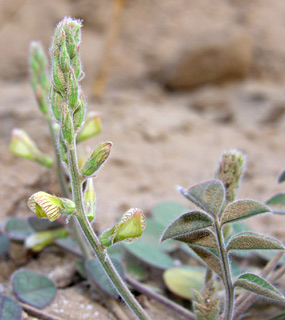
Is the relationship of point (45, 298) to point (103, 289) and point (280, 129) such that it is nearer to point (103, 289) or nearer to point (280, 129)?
point (103, 289)

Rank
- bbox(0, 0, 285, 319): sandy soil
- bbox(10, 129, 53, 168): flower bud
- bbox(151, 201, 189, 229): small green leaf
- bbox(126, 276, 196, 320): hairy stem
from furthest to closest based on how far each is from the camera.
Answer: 1. bbox(0, 0, 285, 319): sandy soil
2. bbox(151, 201, 189, 229): small green leaf
3. bbox(10, 129, 53, 168): flower bud
4. bbox(126, 276, 196, 320): hairy stem

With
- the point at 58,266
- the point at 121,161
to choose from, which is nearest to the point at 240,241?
the point at 58,266

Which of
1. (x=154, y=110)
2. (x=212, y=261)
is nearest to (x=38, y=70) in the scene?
(x=212, y=261)

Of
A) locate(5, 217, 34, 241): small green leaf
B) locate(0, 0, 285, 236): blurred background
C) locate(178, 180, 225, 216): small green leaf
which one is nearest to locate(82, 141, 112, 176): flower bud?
locate(178, 180, 225, 216): small green leaf

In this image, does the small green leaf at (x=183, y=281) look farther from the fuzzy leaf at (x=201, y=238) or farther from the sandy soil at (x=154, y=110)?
the fuzzy leaf at (x=201, y=238)

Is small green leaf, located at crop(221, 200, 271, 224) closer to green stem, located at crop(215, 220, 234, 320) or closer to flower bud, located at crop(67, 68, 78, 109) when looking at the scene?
→ green stem, located at crop(215, 220, 234, 320)

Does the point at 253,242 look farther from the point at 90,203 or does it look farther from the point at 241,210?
the point at 90,203
